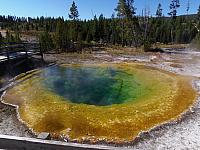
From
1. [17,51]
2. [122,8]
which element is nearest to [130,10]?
[122,8]

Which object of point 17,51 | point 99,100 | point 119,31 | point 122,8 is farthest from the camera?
point 119,31

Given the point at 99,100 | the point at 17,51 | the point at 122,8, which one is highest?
the point at 122,8

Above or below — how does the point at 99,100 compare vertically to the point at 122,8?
below

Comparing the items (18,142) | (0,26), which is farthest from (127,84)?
(0,26)

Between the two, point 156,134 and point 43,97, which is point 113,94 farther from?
point 156,134

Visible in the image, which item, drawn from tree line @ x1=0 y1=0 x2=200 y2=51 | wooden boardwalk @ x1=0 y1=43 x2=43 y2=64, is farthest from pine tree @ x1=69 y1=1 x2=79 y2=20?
wooden boardwalk @ x1=0 y1=43 x2=43 y2=64

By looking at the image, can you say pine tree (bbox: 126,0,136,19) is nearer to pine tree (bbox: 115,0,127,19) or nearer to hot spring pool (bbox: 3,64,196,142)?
pine tree (bbox: 115,0,127,19)

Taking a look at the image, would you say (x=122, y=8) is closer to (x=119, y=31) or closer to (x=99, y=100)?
Answer: (x=119, y=31)

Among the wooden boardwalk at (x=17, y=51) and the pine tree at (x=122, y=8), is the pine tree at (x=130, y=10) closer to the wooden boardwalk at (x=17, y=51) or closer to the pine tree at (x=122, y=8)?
the pine tree at (x=122, y=8)

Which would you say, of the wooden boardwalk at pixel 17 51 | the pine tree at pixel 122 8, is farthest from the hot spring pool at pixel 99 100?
the pine tree at pixel 122 8
